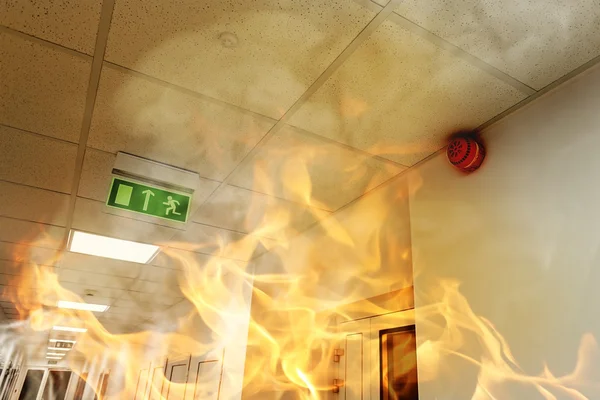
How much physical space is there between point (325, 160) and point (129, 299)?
4.04 m

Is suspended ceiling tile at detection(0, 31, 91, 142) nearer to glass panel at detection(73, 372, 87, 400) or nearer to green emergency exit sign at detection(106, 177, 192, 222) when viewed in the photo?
green emergency exit sign at detection(106, 177, 192, 222)

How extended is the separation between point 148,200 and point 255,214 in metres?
0.74

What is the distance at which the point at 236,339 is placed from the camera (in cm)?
339

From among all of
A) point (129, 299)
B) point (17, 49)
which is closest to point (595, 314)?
point (17, 49)

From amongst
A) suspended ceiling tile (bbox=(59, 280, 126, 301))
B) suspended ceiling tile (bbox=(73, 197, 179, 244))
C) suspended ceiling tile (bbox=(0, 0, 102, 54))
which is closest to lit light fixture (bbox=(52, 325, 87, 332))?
suspended ceiling tile (bbox=(59, 280, 126, 301))

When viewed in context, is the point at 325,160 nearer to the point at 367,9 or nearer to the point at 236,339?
the point at 367,9

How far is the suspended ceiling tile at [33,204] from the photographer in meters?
2.44

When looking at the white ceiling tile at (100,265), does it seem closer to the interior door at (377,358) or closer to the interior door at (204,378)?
the interior door at (204,378)

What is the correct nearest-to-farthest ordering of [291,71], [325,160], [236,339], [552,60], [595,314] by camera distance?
[595,314] → [552,60] → [291,71] → [325,160] → [236,339]

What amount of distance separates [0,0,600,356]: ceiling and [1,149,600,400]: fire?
0.19 meters

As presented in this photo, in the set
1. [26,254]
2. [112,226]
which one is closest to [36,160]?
[112,226]

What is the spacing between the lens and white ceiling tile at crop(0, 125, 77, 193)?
6.32 feet

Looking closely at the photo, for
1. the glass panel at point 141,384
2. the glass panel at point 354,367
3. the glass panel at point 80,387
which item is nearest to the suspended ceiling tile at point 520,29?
the glass panel at point 354,367

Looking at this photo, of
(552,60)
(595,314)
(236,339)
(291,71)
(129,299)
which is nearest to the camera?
(595,314)
